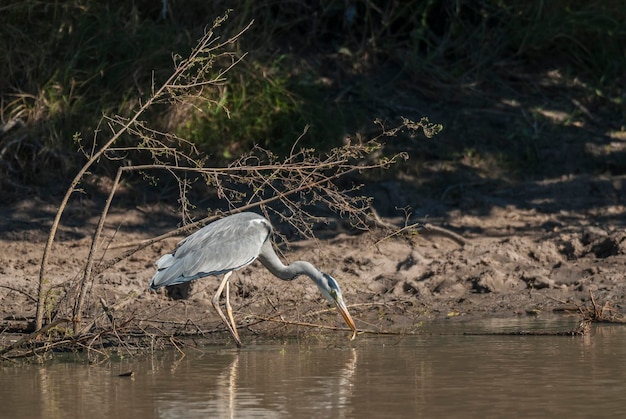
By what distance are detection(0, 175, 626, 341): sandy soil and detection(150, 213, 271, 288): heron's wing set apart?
356 millimetres

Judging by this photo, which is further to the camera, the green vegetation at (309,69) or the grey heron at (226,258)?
the green vegetation at (309,69)

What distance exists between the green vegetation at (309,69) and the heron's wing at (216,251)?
8.83ft

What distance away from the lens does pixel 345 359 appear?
283 inches

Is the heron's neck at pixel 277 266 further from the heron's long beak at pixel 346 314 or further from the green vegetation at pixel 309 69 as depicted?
the green vegetation at pixel 309 69

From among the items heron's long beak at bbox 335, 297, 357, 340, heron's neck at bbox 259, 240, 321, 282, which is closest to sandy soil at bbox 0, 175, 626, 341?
heron's neck at bbox 259, 240, 321, 282

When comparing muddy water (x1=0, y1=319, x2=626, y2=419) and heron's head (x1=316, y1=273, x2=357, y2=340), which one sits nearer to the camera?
muddy water (x1=0, y1=319, x2=626, y2=419)

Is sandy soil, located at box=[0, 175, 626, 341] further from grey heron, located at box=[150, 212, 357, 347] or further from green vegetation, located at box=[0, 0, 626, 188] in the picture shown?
green vegetation, located at box=[0, 0, 626, 188]

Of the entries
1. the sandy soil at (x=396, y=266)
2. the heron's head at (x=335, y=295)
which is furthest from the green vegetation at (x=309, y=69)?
the heron's head at (x=335, y=295)

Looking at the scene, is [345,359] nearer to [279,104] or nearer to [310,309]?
[310,309]

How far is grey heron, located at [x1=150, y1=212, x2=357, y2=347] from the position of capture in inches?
298

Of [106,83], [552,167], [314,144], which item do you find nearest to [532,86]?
[552,167]

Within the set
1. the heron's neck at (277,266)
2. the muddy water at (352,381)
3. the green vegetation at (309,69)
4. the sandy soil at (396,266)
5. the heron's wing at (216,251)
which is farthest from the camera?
the green vegetation at (309,69)

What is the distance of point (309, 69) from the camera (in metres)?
12.2

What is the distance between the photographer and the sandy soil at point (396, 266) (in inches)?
337
